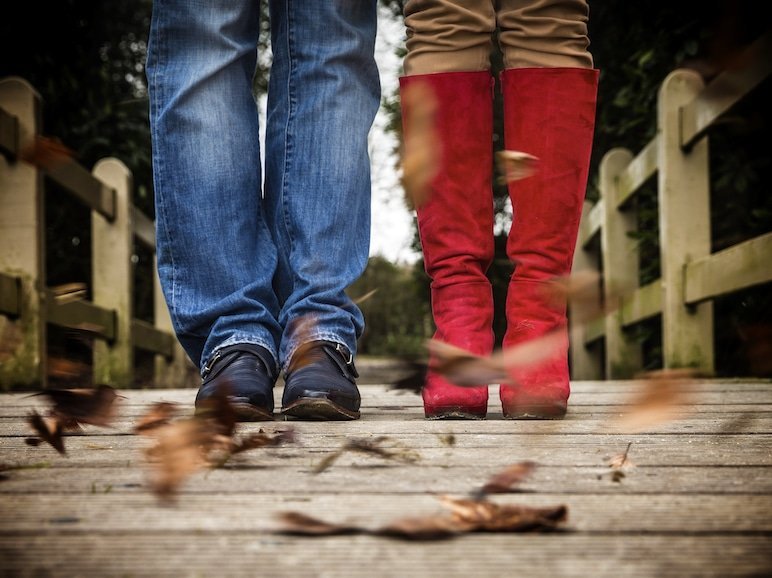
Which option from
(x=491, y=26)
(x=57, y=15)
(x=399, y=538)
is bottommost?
(x=399, y=538)

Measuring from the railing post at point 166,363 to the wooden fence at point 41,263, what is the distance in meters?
0.55

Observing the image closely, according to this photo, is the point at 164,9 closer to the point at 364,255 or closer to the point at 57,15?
the point at 364,255

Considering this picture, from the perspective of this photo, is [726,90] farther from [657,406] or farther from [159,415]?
[159,415]

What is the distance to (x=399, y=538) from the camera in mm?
604

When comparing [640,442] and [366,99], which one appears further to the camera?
[366,99]

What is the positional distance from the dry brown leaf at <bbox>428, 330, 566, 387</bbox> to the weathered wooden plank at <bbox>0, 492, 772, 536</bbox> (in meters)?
0.51

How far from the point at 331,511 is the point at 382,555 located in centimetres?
11

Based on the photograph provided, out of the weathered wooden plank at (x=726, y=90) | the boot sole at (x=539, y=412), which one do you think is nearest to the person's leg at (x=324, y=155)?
the boot sole at (x=539, y=412)

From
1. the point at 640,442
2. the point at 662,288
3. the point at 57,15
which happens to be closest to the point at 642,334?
the point at 662,288

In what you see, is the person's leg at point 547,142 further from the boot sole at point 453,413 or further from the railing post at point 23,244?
the railing post at point 23,244

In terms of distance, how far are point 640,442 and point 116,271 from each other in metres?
2.90

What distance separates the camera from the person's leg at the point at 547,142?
135cm

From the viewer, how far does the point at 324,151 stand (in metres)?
1.49

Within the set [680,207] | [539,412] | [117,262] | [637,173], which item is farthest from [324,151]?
[117,262]
